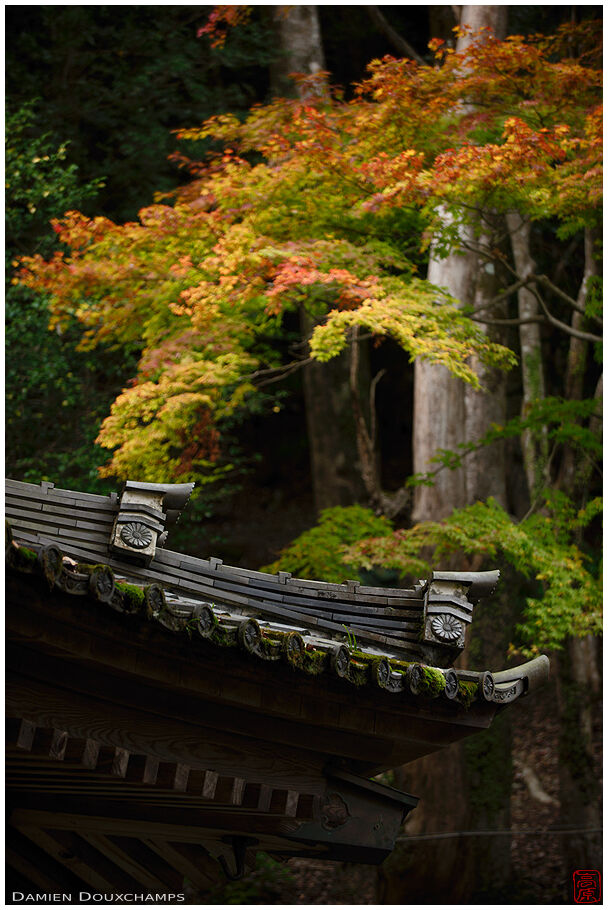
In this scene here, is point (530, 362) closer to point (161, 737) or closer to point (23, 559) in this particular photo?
point (161, 737)

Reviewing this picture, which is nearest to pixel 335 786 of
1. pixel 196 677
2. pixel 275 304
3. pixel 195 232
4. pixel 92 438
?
pixel 196 677

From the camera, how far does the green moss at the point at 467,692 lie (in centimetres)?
412

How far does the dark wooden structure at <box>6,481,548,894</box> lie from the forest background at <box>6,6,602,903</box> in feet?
11.6

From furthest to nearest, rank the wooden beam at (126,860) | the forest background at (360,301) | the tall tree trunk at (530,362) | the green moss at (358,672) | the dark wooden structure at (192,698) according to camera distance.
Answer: the tall tree trunk at (530,362)
the forest background at (360,301)
the wooden beam at (126,860)
the green moss at (358,672)
the dark wooden structure at (192,698)

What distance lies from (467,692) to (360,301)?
5184mm

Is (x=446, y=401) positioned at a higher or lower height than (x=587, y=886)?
higher

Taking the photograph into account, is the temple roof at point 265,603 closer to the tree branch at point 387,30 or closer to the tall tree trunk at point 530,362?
the tall tree trunk at point 530,362

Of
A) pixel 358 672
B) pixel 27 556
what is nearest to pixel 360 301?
pixel 358 672

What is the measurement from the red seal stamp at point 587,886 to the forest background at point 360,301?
308mm

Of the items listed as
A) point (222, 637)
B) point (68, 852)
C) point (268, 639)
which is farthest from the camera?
point (68, 852)

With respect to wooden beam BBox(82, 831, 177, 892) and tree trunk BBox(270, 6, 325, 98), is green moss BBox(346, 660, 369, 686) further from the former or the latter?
tree trunk BBox(270, 6, 325, 98)

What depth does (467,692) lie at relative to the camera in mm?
4137

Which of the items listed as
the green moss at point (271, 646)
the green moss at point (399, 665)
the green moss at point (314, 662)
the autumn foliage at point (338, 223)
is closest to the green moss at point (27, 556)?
the green moss at point (271, 646)

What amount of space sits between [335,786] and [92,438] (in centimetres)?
732
